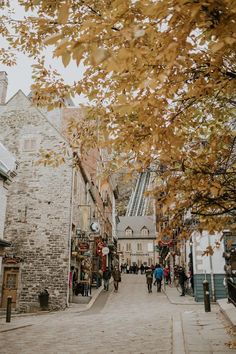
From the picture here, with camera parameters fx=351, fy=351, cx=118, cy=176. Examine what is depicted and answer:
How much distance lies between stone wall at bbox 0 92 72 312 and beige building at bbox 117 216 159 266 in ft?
163

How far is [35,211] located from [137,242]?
54512 millimetres

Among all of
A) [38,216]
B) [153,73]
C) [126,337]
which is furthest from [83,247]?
[153,73]

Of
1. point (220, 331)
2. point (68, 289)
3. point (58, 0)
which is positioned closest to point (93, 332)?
point (220, 331)

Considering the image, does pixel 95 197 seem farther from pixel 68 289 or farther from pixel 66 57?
pixel 66 57

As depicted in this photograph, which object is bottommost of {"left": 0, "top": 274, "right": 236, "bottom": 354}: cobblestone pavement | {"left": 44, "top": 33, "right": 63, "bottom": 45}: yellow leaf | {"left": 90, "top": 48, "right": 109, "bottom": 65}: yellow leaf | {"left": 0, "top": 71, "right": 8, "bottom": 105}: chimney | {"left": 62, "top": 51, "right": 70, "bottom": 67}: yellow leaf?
{"left": 0, "top": 274, "right": 236, "bottom": 354}: cobblestone pavement

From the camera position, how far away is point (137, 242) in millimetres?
72562

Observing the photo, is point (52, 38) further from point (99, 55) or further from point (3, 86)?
point (3, 86)

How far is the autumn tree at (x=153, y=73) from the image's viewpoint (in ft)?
9.33

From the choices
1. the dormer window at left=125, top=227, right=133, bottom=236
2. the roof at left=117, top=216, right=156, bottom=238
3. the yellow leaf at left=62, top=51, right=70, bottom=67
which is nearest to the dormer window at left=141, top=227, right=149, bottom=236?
the roof at left=117, top=216, right=156, bottom=238

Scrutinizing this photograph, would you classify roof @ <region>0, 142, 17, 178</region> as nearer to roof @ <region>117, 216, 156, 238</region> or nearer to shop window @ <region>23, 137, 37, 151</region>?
shop window @ <region>23, 137, 37, 151</region>

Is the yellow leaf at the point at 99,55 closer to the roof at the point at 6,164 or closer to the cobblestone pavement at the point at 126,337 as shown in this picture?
the cobblestone pavement at the point at 126,337

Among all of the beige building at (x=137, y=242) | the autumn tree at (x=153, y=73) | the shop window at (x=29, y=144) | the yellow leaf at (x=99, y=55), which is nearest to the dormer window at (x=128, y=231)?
the beige building at (x=137, y=242)

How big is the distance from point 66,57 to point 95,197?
2799cm

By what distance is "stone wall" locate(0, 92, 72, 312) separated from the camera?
1870cm
